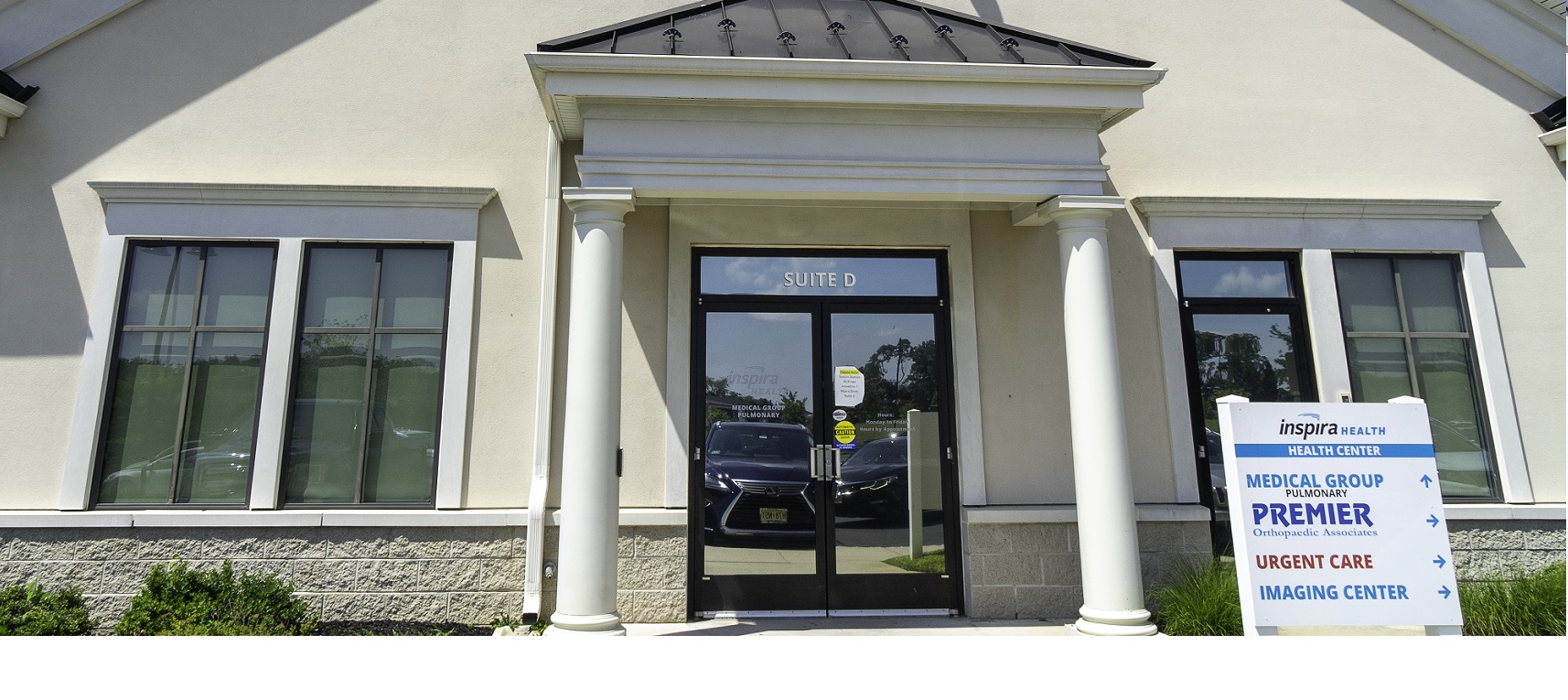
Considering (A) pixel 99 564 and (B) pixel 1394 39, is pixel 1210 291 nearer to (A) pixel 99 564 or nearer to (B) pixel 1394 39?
(B) pixel 1394 39

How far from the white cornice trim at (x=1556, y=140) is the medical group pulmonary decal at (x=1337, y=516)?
14.3ft

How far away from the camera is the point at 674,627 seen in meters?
5.97

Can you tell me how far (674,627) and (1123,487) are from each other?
135 inches

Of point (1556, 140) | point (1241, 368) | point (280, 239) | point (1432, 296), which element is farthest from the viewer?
point (1556, 140)

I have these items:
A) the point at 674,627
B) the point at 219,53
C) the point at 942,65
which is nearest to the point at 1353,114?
the point at 942,65

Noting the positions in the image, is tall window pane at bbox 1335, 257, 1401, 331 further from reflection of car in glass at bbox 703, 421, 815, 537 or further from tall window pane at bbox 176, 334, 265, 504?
tall window pane at bbox 176, 334, 265, 504

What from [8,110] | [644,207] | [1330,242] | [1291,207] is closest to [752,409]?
[644,207]

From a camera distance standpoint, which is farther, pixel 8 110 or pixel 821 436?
pixel 821 436

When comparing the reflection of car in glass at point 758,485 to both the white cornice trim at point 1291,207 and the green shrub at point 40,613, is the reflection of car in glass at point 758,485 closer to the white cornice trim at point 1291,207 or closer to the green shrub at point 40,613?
the white cornice trim at point 1291,207

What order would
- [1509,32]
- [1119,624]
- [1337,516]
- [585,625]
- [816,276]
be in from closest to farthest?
[1337,516] < [585,625] < [1119,624] < [816,276] < [1509,32]

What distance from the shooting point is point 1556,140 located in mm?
7141

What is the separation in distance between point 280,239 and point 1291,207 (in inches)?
337

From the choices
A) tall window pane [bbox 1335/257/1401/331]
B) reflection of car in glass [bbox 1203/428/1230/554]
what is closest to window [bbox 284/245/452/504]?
reflection of car in glass [bbox 1203/428/1230/554]

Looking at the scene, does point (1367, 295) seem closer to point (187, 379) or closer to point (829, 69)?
point (829, 69)
